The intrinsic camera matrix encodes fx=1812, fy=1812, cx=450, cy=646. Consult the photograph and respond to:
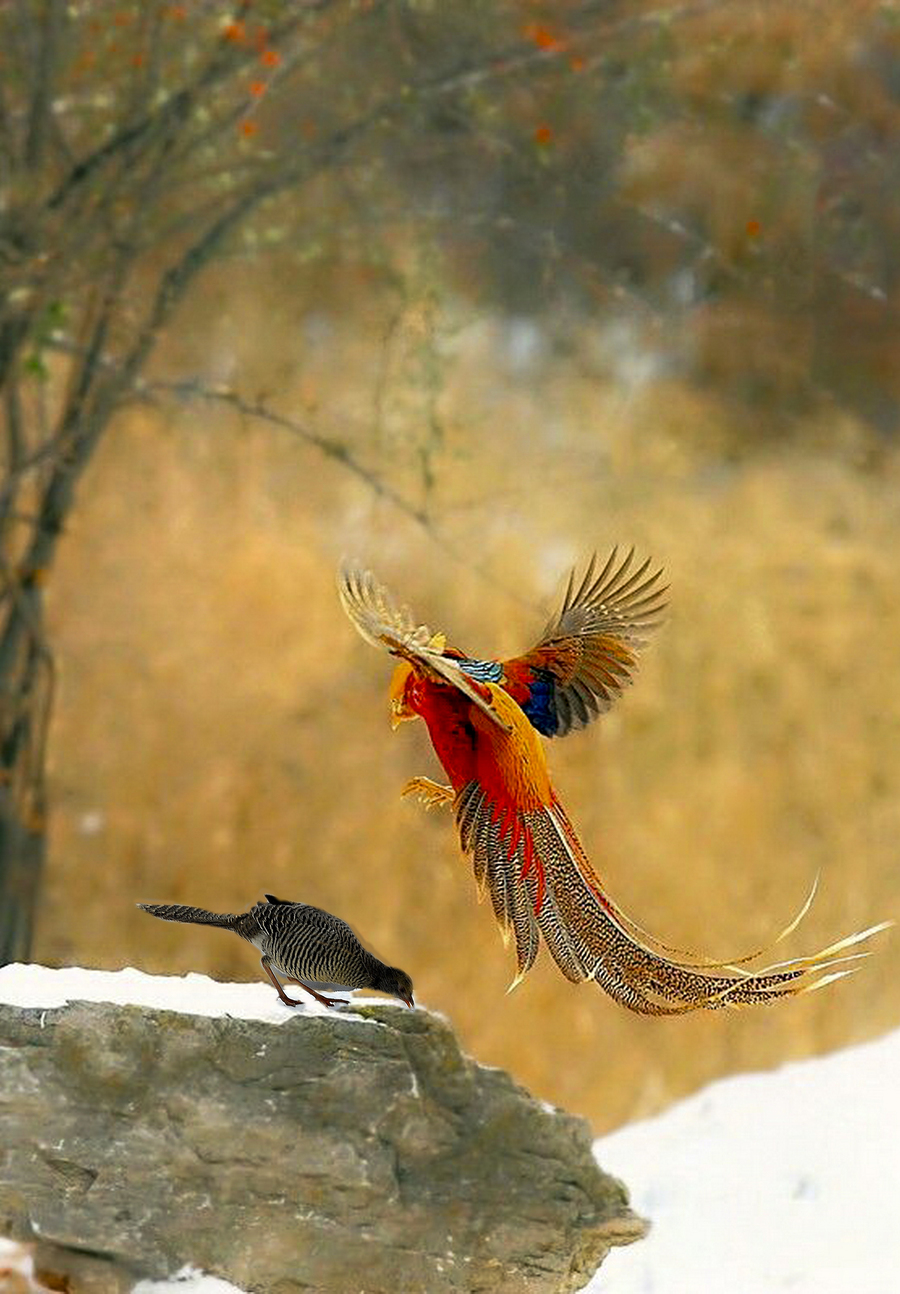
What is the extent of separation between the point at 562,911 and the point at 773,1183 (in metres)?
1.68

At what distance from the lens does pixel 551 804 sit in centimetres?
129

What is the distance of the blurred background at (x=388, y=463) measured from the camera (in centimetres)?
308

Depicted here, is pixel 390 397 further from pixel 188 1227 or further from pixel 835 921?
pixel 188 1227

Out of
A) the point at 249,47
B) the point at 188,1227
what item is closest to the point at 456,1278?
the point at 188,1227

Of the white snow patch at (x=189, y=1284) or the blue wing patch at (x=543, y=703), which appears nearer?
the blue wing patch at (x=543, y=703)

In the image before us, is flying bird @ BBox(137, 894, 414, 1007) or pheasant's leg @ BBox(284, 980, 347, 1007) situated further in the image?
pheasant's leg @ BBox(284, 980, 347, 1007)

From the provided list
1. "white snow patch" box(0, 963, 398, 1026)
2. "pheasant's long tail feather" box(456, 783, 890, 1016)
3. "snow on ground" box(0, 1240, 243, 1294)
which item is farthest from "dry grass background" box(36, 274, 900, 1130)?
"pheasant's long tail feather" box(456, 783, 890, 1016)

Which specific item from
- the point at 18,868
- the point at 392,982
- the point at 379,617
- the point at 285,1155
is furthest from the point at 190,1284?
the point at 18,868

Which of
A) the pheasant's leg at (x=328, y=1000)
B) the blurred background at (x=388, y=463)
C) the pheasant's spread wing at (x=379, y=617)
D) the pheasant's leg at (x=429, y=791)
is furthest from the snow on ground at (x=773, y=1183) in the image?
the pheasant's spread wing at (x=379, y=617)

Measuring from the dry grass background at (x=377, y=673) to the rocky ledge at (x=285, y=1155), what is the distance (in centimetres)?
140

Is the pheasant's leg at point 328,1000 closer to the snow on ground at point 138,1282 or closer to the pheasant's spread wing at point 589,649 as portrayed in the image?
the snow on ground at point 138,1282

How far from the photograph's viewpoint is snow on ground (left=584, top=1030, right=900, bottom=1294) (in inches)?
94.8

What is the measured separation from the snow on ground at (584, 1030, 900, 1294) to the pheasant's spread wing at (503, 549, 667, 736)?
1021 millimetres

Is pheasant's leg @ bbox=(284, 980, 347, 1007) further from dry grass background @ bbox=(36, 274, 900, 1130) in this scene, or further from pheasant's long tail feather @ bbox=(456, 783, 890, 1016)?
dry grass background @ bbox=(36, 274, 900, 1130)
